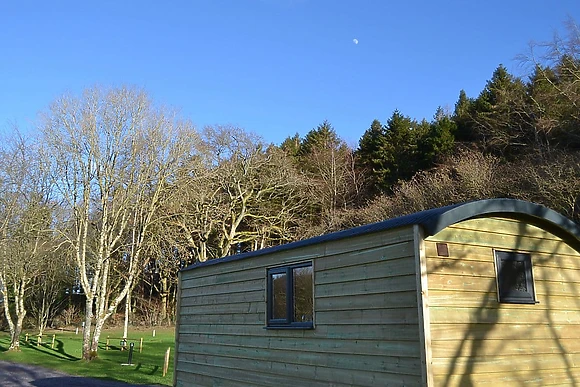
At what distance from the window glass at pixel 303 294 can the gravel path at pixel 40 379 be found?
27.7 feet

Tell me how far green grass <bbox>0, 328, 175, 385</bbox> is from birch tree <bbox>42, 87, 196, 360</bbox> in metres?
1.30

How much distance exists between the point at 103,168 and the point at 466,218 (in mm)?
17504

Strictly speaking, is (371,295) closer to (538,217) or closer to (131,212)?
(538,217)

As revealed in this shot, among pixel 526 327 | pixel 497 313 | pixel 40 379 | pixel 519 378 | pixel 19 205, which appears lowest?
pixel 40 379

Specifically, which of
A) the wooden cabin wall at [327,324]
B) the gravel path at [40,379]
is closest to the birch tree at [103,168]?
the gravel path at [40,379]

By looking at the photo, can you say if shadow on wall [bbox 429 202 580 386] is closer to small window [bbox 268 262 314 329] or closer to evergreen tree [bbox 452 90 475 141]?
small window [bbox 268 262 314 329]

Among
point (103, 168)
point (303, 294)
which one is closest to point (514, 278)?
point (303, 294)

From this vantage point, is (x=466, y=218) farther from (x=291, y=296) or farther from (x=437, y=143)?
(x=437, y=143)

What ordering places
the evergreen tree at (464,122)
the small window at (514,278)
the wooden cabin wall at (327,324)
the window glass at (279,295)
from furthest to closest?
the evergreen tree at (464,122)
the window glass at (279,295)
the small window at (514,278)
the wooden cabin wall at (327,324)

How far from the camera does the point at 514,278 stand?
6.04 m

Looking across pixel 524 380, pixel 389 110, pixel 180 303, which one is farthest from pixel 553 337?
pixel 389 110

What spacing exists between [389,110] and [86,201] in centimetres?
2184

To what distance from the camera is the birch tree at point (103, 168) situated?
66.6 ft

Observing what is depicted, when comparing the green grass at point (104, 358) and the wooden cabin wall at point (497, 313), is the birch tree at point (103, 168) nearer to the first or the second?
the green grass at point (104, 358)
